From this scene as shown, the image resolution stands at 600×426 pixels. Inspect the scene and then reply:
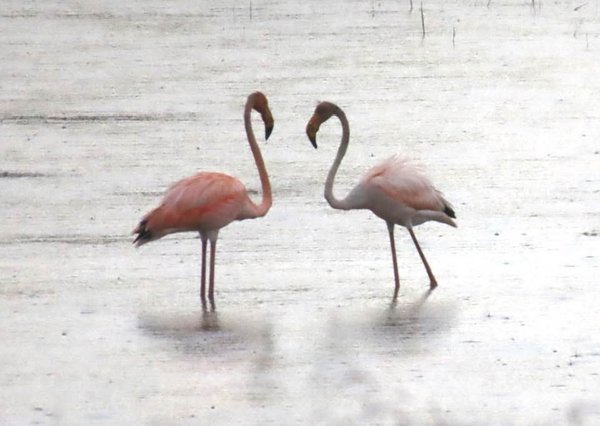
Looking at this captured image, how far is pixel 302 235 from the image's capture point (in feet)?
35.1

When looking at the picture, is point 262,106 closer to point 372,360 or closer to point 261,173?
point 261,173

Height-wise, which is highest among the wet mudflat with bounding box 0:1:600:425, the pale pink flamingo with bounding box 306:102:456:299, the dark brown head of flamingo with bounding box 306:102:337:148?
the dark brown head of flamingo with bounding box 306:102:337:148

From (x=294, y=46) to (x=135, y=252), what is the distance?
763 centimetres

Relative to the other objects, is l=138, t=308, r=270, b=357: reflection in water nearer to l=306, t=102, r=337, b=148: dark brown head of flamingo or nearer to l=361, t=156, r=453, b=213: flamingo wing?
l=361, t=156, r=453, b=213: flamingo wing

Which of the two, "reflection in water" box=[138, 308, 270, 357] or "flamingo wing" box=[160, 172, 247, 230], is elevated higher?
"flamingo wing" box=[160, 172, 247, 230]

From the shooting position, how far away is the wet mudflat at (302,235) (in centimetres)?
786

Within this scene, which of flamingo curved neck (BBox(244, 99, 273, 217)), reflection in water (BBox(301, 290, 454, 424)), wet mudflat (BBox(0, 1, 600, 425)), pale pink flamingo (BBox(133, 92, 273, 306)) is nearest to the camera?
reflection in water (BBox(301, 290, 454, 424))

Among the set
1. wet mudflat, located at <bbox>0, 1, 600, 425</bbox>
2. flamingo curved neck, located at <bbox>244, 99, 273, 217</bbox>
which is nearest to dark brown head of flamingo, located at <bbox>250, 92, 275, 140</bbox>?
flamingo curved neck, located at <bbox>244, 99, 273, 217</bbox>

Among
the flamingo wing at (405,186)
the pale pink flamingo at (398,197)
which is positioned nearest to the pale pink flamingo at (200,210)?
the pale pink flamingo at (398,197)

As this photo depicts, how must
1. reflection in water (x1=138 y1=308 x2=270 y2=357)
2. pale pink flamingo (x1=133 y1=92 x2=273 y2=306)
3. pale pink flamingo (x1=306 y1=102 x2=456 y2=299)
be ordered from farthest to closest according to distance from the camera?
1. pale pink flamingo (x1=306 y1=102 x2=456 y2=299)
2. pale pink flamingo (x1=133 y1=92 x2=273 y2=306)
3. reflection in water (x1=138 y1=308 x2=270 y2=357)

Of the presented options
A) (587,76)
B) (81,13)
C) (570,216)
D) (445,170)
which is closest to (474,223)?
(570,216)

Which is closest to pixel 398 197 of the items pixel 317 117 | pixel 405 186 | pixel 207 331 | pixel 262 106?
pixel 405 186

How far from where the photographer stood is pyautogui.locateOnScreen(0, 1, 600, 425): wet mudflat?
309 inches

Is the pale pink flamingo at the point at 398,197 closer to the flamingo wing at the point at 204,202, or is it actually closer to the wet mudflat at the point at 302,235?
the wet mudflat at the point at 302,235
